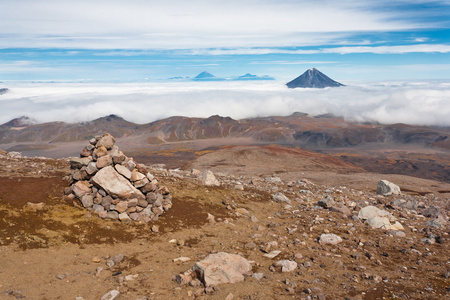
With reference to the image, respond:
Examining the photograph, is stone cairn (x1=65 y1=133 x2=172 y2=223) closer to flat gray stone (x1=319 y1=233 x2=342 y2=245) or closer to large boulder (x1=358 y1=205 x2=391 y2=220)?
flat gray stone (x1=319 y1=233 x2=342 y2=245)

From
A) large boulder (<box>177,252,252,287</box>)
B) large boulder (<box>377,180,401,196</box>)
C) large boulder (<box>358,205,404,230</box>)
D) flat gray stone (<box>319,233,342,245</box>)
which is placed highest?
large boulder (<box>177,252,252,287</box>)

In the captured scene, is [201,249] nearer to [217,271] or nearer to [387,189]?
[217,271]

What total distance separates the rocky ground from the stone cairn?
1.69 ft

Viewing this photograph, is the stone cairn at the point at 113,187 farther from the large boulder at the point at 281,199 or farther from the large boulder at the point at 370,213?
the large boulder at the point at 370,213

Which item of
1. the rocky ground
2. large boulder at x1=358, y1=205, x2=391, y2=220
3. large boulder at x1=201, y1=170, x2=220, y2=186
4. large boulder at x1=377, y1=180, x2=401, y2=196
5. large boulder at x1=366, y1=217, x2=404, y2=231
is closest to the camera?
the rocky ground

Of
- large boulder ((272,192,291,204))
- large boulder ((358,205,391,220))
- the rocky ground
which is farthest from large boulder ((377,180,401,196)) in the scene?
large boulder ((272,192,291,204))

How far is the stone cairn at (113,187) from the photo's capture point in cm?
1441

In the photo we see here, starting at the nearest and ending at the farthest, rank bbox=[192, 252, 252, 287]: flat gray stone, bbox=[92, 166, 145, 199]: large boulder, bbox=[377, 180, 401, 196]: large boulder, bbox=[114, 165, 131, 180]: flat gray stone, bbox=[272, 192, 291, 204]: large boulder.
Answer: bbox=[192, 252, 252, 287]: flat gray stone
bbox=[92, 166, 145, 199]: large boulder
bbox=[114, 165, 131, 180]: flat gray stone
bbox=[272, 192, 291, 204]: large boulder
bbox=[377, 180, 401, 196]: large boulder

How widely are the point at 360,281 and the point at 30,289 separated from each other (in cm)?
1074

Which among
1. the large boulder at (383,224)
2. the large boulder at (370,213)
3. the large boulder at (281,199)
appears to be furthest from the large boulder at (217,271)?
the large boulder at (281,199)

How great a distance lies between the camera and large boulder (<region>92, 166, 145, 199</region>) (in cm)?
1434

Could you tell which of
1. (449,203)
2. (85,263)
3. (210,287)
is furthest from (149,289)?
(449,203)

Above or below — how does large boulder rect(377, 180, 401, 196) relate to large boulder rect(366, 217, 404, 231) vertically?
below

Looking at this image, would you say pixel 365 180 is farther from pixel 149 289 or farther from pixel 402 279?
pixel 149 289
